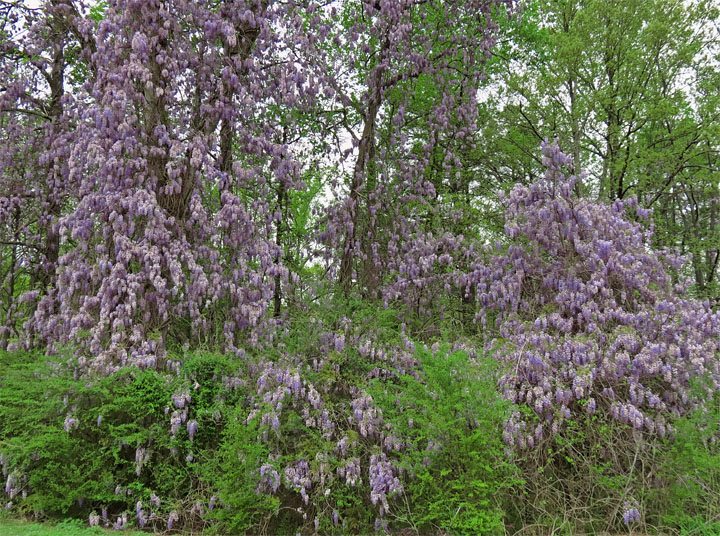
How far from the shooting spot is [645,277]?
6.38m

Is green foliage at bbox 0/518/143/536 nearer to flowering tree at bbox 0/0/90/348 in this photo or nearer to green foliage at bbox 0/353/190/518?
green foliage at bbox 0/353/190/518

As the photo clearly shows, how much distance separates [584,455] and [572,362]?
35.2 inches

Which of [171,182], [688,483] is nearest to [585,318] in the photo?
[688,483]

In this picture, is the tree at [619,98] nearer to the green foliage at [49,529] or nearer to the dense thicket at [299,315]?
the dense thicket at [299,315]

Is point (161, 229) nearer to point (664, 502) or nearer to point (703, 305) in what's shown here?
point (664, 502)

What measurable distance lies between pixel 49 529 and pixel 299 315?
11.4 ft

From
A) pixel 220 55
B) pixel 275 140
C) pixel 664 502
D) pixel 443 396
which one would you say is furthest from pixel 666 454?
pixel 220 55

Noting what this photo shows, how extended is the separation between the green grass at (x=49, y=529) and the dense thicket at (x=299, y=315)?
0.56ft

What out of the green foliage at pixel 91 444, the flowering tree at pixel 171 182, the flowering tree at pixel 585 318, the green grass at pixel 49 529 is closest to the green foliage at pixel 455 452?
the flowering tree at pixel 585 318

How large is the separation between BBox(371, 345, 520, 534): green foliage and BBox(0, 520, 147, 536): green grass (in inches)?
96.1

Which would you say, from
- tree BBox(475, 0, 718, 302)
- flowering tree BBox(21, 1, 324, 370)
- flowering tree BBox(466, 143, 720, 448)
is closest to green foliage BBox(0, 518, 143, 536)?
flowering tree BBox(21, 1, 324, 370)

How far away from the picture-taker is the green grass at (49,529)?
15.5ft

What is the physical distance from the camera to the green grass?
4.72 m

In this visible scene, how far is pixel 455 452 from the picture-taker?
4.63 m
